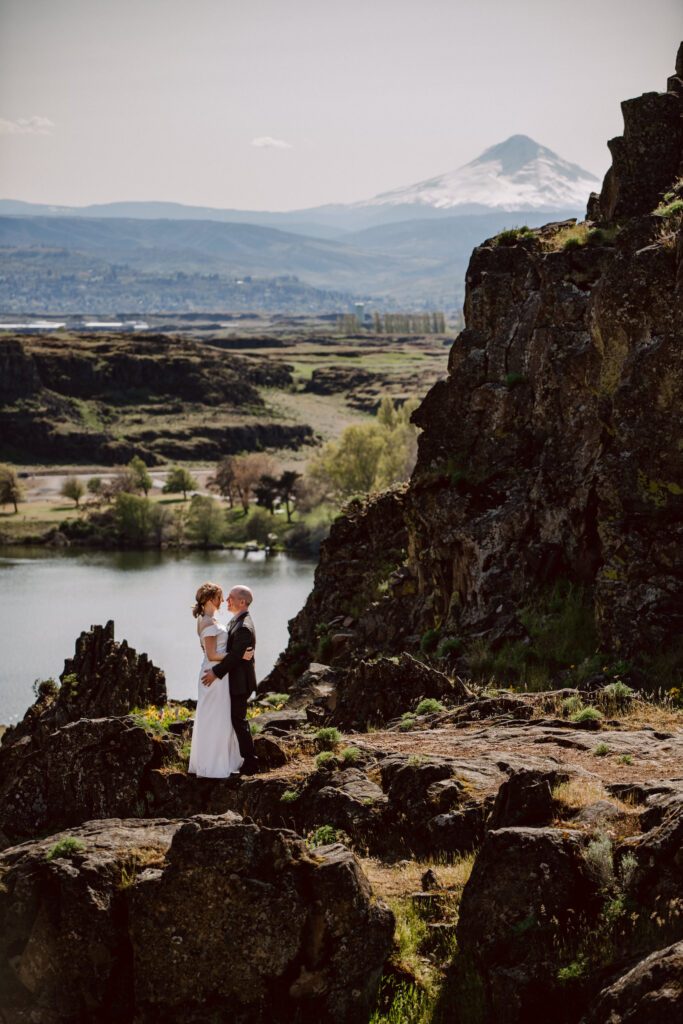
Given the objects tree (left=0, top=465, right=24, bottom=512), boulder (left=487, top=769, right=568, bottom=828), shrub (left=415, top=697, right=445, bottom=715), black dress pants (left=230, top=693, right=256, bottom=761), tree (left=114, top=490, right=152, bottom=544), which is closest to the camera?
boulder (left=487, top=769, right=568, bottom=828)

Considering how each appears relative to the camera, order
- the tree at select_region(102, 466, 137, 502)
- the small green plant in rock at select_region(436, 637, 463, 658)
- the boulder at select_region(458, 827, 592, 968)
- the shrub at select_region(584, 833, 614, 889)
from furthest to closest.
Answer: the tree at select_region(102, 466, 137, 502) < the small green plant in rock at select_region(436, 637, 463, 658) < the shrub at select_region(584, 833, 614, 889) < the boulder at select_region(458, 827, 592, 968)

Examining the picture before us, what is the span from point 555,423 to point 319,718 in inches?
323

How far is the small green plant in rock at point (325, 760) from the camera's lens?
1304 centimetres

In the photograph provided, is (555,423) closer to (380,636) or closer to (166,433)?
(380,636)

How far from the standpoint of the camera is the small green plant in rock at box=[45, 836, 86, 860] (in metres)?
9.27

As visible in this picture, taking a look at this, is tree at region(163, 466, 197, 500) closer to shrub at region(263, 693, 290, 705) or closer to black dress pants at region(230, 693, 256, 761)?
shrub at region(263, 693, 290, 705)

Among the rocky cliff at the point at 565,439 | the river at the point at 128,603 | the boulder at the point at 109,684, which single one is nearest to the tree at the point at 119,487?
the river at the point at 128,603

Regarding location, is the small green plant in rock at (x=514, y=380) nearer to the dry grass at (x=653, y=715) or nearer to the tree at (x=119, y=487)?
the dry grass at (x=653, y=715)

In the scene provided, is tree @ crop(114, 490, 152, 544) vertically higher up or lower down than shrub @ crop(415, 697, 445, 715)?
lower down

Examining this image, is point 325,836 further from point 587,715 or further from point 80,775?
point 587,715

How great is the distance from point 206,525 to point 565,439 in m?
94.2

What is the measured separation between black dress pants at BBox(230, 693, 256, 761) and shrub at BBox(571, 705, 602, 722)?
4453mm

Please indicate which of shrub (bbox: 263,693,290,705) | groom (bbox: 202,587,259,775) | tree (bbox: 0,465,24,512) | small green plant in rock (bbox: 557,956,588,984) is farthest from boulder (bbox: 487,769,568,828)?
tree (bbox: 0,465,24,512)

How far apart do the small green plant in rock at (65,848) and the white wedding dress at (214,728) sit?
3.47 metres
